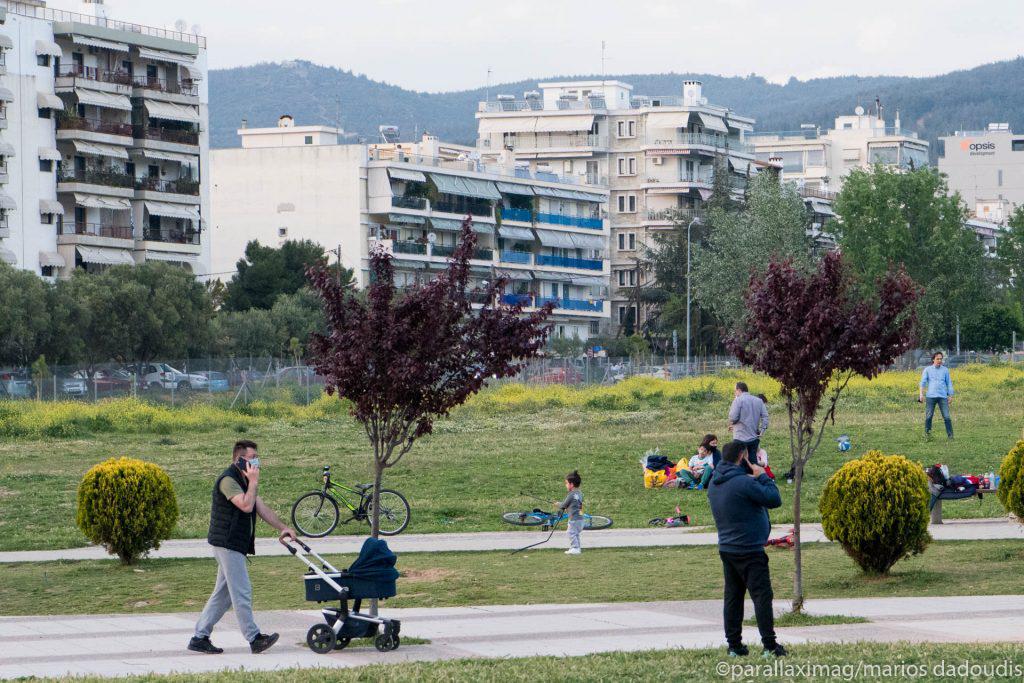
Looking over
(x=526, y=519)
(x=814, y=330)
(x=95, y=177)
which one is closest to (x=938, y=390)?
(x=526, y=519)

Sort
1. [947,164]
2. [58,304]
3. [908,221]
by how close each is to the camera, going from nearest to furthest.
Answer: [58,304] → [908,221] → [947,164]

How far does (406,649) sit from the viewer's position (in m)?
14.3

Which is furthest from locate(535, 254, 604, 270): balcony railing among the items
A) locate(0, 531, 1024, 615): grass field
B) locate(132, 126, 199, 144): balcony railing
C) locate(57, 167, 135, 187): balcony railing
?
locate(0, 531, 1024, 615): grass field

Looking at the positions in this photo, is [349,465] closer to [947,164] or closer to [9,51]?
[9,51]

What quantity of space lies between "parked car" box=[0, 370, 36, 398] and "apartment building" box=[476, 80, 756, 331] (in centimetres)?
7694

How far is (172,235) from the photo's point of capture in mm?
93375

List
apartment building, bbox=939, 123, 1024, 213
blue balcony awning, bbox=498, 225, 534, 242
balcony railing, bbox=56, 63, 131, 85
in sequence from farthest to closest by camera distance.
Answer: apartment building, bbox=939, 123, 1024, 213 → blue balcony awning, bbox=498, 225, 534, 242 → balcony railing, bbox=56, 63, 131, 85

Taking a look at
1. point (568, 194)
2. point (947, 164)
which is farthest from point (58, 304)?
point (947, 164)

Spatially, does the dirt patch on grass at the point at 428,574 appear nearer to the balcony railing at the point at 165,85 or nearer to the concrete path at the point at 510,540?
the concrete path at the point at 510,540

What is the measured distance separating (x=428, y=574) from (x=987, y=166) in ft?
599

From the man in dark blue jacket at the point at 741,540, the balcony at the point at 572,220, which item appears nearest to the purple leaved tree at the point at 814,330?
the man in dark blue jacket at the point at 741,540

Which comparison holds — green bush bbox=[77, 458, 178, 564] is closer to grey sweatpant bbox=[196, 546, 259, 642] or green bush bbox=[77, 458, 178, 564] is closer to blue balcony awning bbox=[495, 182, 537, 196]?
grey sweatpant bbox=[196, 546, 259, 642]

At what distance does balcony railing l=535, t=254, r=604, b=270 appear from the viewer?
396 ft

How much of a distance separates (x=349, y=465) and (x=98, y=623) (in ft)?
65.1
